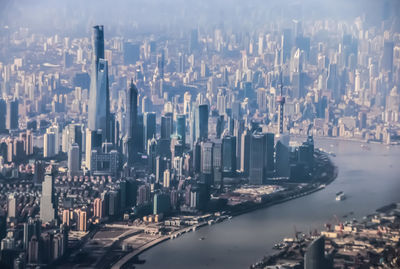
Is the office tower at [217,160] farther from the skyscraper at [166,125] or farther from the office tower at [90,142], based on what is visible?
the office tower at [90,142]

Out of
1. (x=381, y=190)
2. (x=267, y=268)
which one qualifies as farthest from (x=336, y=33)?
(x=267, y=268)

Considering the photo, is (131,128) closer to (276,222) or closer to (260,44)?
(260,44)

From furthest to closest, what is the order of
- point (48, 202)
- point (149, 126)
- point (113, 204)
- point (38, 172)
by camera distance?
1. point (149, 126)
2. point (38, 172)
3. point (113, 204)
4. point (48, 202)

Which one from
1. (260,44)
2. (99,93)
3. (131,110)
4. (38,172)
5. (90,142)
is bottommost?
(38,172)

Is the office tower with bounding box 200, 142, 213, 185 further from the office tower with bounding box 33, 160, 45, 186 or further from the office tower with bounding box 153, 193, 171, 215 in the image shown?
the office tower with bounding box 33, 160, 45, 186

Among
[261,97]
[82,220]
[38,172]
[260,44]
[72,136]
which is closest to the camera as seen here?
[82,220]

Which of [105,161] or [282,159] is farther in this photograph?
[282,159]

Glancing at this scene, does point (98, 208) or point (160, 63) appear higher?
point (160, 63)

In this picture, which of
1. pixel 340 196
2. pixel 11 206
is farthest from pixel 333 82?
pixel 11 206
